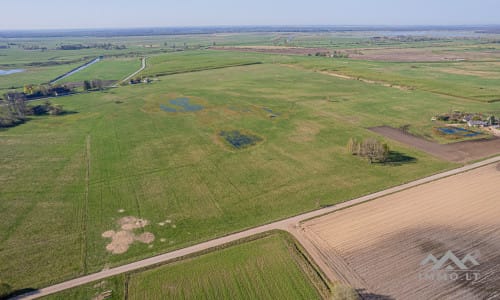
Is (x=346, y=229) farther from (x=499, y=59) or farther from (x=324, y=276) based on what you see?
(x=499, y=59)

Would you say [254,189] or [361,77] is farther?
[361,77]

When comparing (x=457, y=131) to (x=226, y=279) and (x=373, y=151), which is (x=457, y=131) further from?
(x=226, y=279)

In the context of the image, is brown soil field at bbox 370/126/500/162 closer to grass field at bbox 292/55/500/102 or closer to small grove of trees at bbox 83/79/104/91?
grass field at bbox 292/55/500/102

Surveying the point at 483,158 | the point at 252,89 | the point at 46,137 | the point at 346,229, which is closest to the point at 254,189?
the point at 346,229

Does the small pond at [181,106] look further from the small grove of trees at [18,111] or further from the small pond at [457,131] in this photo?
the small pond at [457,131]

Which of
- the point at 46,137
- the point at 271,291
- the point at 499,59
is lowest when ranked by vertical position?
the point at 271,291

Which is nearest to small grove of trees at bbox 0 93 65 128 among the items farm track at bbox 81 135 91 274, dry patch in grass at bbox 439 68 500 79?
farm track at bbox 81 135 91 274
